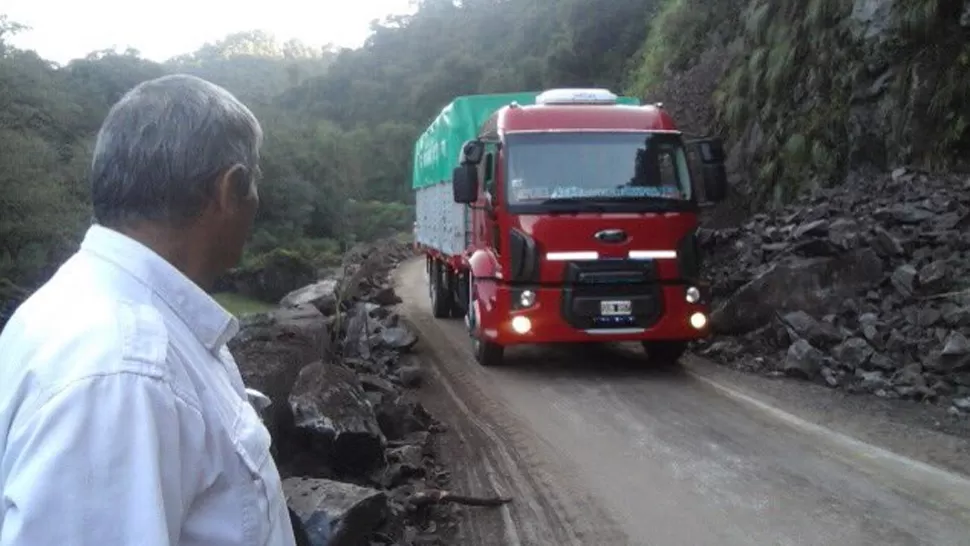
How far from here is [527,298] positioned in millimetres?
10141

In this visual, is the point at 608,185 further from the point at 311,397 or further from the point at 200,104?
the point at 200,104

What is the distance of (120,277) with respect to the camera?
151 cm

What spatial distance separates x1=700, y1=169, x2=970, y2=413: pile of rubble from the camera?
30.5ft

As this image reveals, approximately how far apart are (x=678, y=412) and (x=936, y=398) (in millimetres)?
2348

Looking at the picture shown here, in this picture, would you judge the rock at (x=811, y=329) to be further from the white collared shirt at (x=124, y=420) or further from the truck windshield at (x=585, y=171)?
the white collared shirt at (x=124, y=420)

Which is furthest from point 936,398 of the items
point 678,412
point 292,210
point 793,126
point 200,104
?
point 292,210

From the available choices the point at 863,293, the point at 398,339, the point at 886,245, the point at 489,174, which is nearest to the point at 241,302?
the point at 398,339

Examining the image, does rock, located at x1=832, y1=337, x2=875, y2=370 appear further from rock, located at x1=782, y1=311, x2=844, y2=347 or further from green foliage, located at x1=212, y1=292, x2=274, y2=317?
green foliage, located at x1=212, y1=292, x2=274, y2=317

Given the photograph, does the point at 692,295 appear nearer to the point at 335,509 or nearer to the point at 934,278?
the point at 934,278

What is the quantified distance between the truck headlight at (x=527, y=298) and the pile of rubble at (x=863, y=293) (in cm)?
254

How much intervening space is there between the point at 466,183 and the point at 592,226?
172 centimetres

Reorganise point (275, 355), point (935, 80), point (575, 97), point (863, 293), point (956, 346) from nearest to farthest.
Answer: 1. point (275, 355)
2. point (956, 346)
3. point (575, 97)
4. point (863, 293)
5. point (935, 80)

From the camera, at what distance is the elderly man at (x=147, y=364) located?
1.28 meters

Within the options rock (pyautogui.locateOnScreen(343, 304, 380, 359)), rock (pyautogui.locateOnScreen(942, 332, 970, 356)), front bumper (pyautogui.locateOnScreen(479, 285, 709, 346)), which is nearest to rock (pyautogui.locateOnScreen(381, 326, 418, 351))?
rock (pyautogui.locateOnScreen(343, 304, 380, 359))
